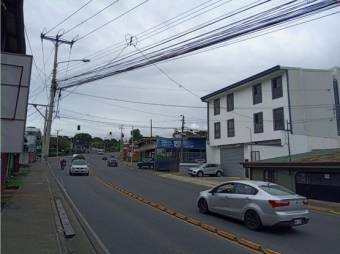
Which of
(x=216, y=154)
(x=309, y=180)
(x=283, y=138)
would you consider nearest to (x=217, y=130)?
(x=216, y=154)

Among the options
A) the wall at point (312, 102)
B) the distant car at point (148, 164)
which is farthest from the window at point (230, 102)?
the distant car at point (148, 164)

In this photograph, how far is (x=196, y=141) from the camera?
6869 centimetres

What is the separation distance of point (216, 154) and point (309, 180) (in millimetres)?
28455

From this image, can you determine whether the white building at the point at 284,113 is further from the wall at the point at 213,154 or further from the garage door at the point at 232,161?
the wall at the point at 213,154

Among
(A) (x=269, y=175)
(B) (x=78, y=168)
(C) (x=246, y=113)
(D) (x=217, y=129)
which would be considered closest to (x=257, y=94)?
(C) (x=246, y=113)

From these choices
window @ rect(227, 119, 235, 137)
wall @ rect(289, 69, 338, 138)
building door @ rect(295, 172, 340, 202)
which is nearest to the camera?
building door @ rect(295, 172, 340, 202)

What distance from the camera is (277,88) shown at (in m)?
42.8

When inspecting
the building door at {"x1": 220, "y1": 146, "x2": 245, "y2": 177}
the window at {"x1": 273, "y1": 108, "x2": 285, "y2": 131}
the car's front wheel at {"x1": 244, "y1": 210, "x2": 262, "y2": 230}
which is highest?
the window at {"x1": 273, "y1": 108, "x2": 285, "y2": 131}

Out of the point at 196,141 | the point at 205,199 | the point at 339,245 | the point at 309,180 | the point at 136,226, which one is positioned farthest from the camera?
the point at 196,141

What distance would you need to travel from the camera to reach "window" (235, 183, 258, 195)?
1433 cm

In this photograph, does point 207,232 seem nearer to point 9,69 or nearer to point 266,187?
point 266,187

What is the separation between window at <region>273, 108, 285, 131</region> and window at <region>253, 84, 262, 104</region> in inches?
123

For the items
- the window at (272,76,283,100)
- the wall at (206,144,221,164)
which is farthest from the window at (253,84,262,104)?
the wall at (206,144,221,164)

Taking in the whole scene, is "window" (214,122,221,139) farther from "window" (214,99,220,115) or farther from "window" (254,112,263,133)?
"window" (254,112,263,133)
